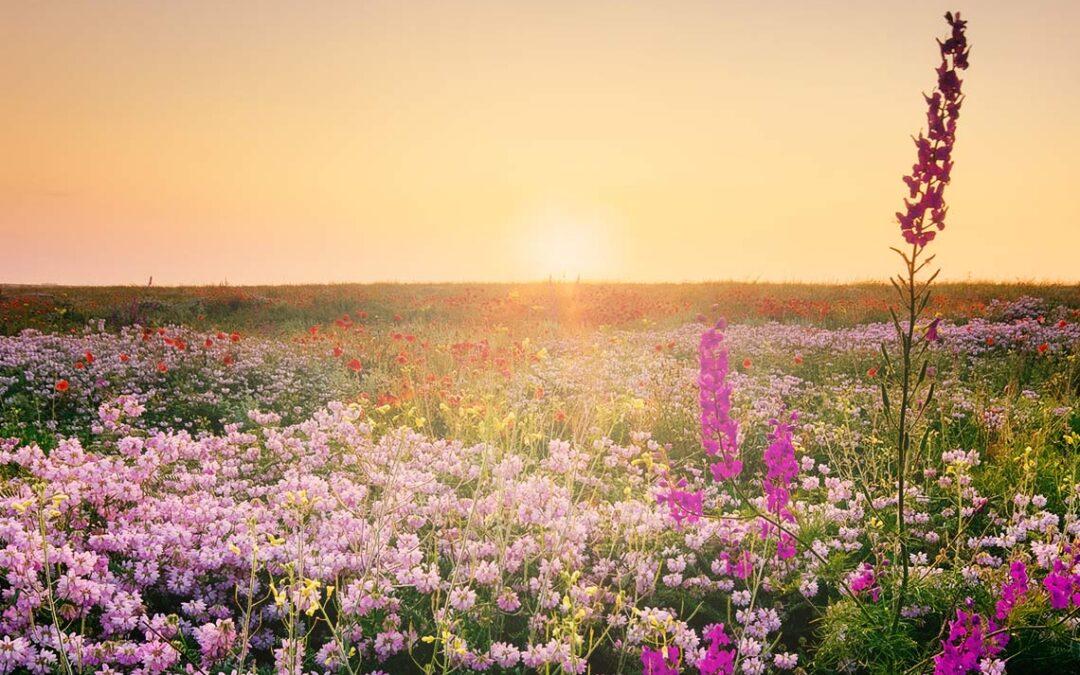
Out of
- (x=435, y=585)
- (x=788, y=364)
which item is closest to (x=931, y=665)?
(x=435, y=585)

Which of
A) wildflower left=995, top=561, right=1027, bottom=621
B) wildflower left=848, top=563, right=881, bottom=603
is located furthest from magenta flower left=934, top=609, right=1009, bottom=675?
wildflower left=848, top=563, right=881, bottom=603

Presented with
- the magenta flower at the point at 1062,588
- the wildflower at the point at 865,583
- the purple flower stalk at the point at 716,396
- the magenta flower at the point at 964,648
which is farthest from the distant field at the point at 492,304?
the purple flower stalk at the point at 716,396

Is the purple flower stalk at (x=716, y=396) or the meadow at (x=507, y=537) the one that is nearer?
the purple flower stalk at (x=716, y=396)

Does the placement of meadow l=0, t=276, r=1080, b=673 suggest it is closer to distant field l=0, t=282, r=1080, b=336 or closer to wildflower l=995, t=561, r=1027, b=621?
wildflower l=995, t=561, r=1027, b=621

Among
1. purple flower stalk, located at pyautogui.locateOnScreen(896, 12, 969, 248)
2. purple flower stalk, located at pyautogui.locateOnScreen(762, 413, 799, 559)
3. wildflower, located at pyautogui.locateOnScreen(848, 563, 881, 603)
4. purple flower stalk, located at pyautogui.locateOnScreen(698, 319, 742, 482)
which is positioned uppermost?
purple flower stalk, located at pyautogui.locateOnScreen(896, 12, 969, 248)

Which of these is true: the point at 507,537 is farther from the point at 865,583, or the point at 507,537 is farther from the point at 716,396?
the point at 865,583

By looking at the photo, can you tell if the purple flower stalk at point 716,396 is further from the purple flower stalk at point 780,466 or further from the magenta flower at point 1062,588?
the magenta flower at point 1062,588

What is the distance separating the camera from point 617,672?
3.31 metres

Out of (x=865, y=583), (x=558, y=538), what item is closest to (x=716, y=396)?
(x=558, y=538)

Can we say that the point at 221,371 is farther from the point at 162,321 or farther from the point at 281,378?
the point at 162,321

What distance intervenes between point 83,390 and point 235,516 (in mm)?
5759

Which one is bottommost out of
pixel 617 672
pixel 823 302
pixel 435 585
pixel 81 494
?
pixel 617 672

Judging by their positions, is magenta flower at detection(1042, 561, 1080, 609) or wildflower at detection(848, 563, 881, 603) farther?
wildflower at detection(848, 563, 881, 603)

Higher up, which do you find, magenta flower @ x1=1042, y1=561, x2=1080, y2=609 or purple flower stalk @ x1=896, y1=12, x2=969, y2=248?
purple flower stalk @ x1=896, y1=12, x2=969, y2=248
